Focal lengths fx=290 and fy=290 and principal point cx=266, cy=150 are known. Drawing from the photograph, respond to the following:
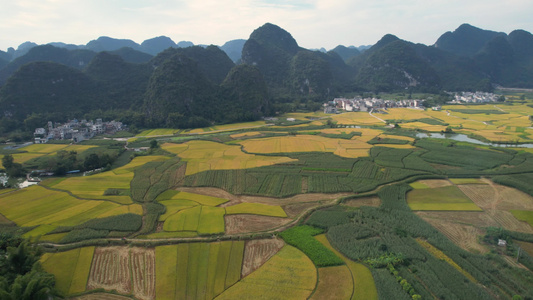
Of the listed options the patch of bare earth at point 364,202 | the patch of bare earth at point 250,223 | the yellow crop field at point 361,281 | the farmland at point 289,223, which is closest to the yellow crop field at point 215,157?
the farmland at point 289,223

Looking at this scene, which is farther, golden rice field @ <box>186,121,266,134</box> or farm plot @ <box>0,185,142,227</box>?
golden rice field @ <box>186,121,266,134</box>

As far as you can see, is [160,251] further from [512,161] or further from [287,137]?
[512,161]

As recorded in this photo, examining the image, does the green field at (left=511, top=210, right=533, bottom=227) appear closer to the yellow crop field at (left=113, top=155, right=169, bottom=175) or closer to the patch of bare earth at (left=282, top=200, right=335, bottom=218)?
the patch of bare earth at (left=282, top=200, right=335, bottom=218)

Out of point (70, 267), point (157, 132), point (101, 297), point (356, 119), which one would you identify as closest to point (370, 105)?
point (356, 119)

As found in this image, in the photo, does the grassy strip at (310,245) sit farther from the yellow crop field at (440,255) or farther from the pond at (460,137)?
the pond at (460,137)

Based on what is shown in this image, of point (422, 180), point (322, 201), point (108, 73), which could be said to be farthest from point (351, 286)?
point (108, 73)

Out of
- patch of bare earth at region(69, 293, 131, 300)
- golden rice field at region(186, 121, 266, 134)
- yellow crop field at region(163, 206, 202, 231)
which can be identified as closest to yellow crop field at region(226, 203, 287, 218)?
yellow crop field at region(163, 206, 202, 231)

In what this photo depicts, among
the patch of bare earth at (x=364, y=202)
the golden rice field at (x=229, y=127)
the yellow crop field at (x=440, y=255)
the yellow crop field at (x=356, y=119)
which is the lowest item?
the yellow crop field at (x=440, y=255)

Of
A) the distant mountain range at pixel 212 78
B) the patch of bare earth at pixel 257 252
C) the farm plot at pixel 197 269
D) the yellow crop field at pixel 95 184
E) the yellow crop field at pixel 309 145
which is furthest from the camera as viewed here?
the distant mountain range at pixel 212 78
